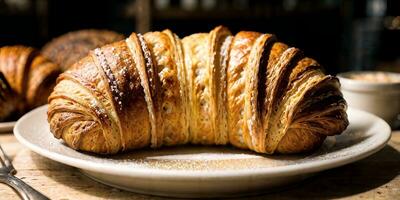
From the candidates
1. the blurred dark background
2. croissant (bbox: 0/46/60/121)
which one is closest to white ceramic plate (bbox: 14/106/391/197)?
croissant (bbox: 0/46/60/121)

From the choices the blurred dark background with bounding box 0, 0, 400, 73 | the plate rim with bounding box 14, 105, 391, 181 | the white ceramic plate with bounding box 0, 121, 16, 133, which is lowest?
the blurred dark background with bounding box 0, 0, 400, 73

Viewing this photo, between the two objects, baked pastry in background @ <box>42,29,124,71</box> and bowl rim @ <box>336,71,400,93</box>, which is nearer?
bowl rim @ <box>336,71,400,93</box>

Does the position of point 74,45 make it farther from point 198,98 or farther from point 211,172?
point 211,172

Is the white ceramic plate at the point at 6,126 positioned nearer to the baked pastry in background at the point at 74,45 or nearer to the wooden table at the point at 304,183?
the wooden table at the point at 304,183

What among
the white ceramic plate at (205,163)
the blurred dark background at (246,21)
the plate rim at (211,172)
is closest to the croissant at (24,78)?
the white ceramic plate at (205,163)

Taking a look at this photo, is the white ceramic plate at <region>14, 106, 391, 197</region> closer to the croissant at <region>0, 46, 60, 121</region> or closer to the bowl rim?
the bowl rim

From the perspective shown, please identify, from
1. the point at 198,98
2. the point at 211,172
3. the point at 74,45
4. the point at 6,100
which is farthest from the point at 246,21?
the point at 211,172
